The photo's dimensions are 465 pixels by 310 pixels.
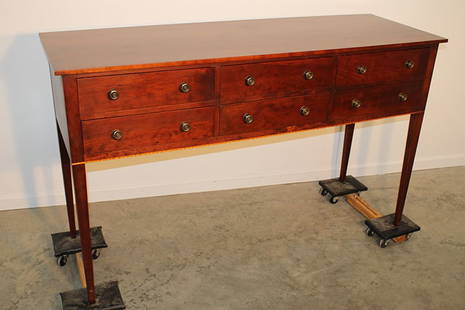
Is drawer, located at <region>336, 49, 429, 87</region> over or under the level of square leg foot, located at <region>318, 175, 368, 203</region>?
over

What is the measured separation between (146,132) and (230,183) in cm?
135

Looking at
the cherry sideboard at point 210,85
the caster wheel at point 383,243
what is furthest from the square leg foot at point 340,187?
the cherry sideboard at point 210,85

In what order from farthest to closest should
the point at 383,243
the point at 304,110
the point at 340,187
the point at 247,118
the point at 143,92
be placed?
the point at 340,187
the point at 383,243
the point at 304,110
the point at 247,118
the point at 143,92

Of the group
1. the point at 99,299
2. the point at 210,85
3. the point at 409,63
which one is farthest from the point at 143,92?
the point at 409,63

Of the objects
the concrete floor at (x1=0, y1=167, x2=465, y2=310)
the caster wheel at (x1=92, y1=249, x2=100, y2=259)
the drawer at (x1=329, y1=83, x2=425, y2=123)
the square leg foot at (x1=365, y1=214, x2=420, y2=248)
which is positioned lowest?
the concrete floor at (x1=0, y1=167, x2=465, y2=310)

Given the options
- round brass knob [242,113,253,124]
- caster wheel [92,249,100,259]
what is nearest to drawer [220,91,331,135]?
round brass knob [242,113,253,124]

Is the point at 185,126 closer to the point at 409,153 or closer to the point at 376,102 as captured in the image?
the point at 376,102

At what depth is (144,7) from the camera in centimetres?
295

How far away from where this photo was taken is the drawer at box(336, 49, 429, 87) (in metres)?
2.51

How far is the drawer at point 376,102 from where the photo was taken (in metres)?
2.59

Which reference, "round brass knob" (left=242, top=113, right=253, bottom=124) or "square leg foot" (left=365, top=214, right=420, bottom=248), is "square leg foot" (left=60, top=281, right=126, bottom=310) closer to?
"round brass knob" (left=242, top=113, right=253, bottom=124)

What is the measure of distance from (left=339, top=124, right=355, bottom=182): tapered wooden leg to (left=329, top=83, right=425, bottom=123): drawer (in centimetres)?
64

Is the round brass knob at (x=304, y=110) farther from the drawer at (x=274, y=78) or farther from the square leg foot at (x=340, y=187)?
the square leg foot at (x=340, y=187)

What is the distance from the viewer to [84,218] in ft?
7.64
